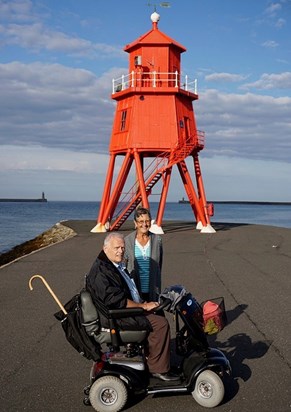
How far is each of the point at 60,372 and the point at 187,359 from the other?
159cm

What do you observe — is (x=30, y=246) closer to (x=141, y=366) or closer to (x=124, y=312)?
(x=141, y=366)

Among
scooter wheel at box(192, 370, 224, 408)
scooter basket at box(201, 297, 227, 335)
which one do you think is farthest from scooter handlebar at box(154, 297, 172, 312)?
scooter wheel at box(192, 370, 224, 408)

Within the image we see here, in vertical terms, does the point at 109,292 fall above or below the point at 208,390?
above

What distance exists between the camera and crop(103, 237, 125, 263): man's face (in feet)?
17.2

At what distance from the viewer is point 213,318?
534cm

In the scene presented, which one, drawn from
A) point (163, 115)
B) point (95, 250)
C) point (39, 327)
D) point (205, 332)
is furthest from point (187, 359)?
point (163, 115)

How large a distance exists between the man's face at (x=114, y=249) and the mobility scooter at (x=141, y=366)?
0.45 meters

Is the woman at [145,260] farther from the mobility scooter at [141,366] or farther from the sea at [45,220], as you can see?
the sea at [45,220]

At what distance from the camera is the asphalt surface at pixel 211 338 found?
521cm

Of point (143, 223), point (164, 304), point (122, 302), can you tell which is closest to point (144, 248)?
point (143, 223)

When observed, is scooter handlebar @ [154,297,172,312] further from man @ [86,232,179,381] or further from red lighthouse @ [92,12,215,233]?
red lighthouse @ [92,12,215,233]

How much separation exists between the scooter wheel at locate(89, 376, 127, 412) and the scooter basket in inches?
41.0

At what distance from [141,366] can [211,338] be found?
2.33 metres

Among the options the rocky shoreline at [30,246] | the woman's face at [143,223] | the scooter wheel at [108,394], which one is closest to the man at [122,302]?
the scooter wheel at [108,394]
